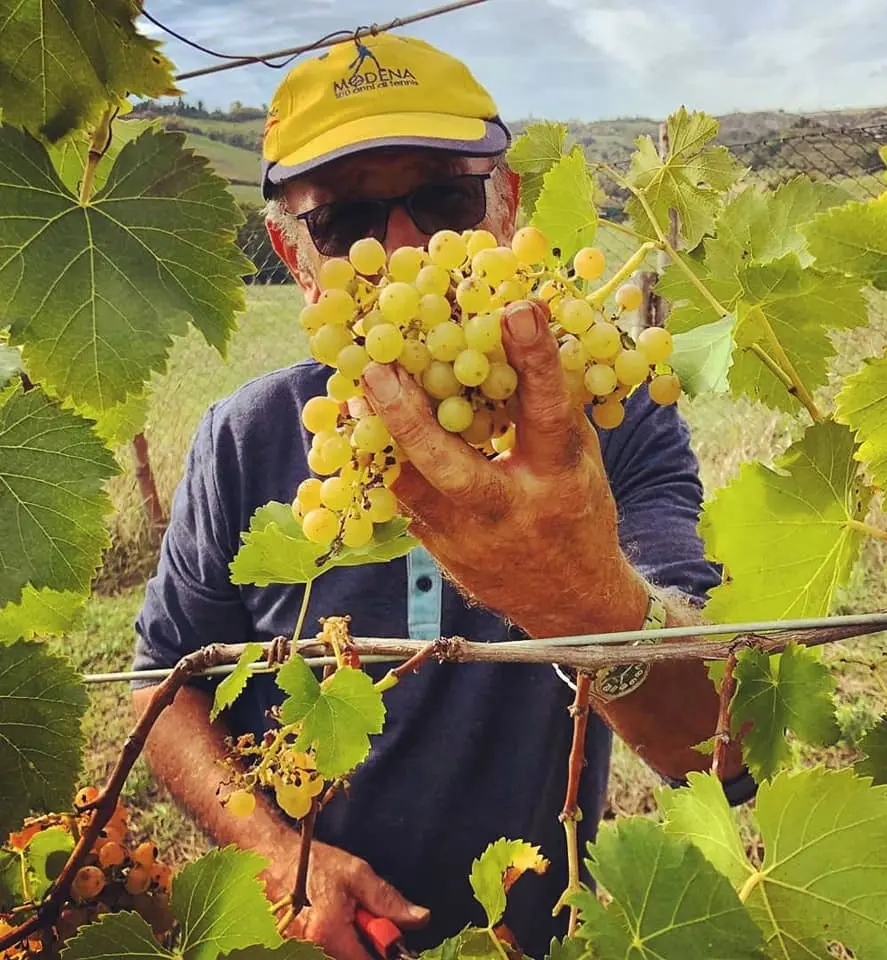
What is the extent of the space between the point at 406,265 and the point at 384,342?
3.0 inches

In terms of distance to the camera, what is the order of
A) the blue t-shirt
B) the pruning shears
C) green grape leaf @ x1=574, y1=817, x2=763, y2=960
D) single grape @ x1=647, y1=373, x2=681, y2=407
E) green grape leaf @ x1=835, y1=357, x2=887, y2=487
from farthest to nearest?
the blue t-shirt → the pruning shears → single grape @ x1=647, y1=373, x2=681, y2=407 → green grape leaf @ x1=835, y1=357, x2=887, y2=487 → green grape leaf @ x1=574, y1=817, x2=763, y2=960

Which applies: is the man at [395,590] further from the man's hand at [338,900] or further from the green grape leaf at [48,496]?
the green grape leaf at [48,496]

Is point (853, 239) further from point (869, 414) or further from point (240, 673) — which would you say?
point (240, 673)

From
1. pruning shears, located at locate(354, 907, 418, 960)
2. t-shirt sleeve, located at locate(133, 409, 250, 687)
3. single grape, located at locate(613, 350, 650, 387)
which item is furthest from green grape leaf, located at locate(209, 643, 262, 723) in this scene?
t-shirt sleeve, located at locate(133, 409, 250, 687)

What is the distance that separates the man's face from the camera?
1.61 metres

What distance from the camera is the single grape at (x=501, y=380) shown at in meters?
0.62

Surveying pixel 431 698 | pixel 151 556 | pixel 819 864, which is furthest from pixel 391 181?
pixel 151 556

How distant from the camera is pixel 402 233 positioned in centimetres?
158

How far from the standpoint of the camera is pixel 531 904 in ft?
5.84

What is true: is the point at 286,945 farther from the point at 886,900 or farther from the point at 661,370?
the point at 661,370

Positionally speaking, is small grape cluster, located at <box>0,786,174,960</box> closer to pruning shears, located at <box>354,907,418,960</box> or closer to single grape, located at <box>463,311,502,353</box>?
pruning shears, located at <box>354,907,418,960</box>

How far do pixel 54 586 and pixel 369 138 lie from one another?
121 centimetres

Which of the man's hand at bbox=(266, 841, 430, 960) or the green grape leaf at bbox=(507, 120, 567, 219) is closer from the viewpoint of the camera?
the green grape leaf at bbox=(507, 120, 567, 219)

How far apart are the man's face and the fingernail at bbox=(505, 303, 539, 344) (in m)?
1.04
